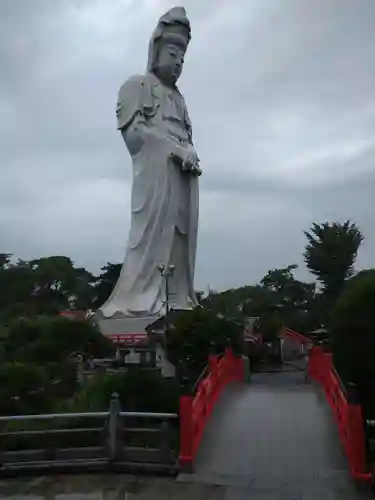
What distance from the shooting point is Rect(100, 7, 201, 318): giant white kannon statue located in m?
18.3

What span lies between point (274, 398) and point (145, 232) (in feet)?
29.7

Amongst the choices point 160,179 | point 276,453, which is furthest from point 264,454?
point 160,179

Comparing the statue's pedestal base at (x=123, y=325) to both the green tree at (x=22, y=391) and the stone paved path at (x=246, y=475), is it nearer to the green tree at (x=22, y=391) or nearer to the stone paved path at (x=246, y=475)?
the green tree at (x=22, y=391)

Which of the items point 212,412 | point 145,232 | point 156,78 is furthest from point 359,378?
point 156,78

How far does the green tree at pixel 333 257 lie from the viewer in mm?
30875

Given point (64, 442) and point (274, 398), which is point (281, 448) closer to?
point (64, 442)

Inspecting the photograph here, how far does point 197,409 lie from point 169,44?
14.6 metres

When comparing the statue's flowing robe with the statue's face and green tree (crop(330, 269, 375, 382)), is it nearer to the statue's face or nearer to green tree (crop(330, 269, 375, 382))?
the statue's face

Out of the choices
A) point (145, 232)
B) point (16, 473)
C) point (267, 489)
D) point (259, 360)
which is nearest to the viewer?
point (267, 489)

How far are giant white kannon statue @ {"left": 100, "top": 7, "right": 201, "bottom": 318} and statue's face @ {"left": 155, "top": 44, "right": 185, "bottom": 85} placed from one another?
0.05ft

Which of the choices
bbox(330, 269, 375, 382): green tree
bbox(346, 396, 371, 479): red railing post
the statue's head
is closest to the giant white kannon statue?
the statue's head

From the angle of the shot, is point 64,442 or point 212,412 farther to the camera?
point 212,412

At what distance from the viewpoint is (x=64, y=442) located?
245 inches

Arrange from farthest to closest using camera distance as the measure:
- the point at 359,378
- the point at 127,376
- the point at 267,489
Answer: the point at 127,376, the point at 359,378, the point at 267,489
